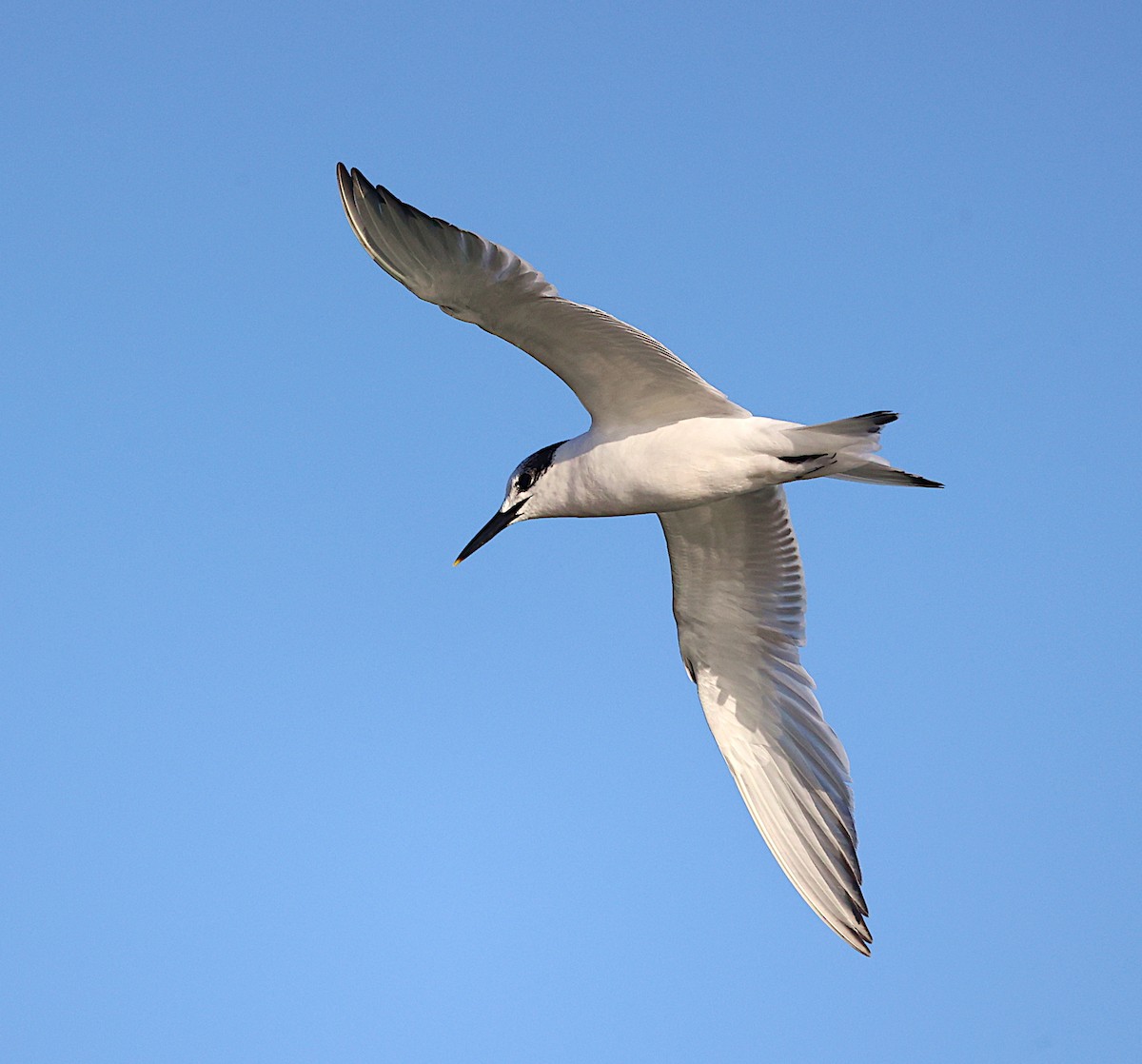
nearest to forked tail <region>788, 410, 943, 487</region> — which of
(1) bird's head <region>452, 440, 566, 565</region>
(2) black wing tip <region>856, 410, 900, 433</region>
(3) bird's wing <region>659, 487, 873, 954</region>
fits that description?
(2) black wing tip <region>856, 410, 900, 433</region>

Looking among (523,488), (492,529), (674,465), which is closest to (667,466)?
(674,465)

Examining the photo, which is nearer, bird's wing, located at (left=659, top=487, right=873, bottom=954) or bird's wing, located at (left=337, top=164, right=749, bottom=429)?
bird's wing, located at (left=337, top=164, right=749, bottom=429)

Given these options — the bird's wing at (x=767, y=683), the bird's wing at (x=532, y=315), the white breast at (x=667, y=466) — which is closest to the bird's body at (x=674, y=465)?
the white breast at (x=667, y=466)

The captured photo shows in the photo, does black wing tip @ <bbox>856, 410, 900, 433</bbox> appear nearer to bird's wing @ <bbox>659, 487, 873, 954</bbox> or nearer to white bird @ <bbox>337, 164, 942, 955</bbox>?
white bird @ <bbox>337, 164, 942, 955</bbox>

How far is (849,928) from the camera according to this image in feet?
28.3

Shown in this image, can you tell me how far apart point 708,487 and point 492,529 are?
1.56 meters

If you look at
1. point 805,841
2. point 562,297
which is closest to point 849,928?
point 805,841

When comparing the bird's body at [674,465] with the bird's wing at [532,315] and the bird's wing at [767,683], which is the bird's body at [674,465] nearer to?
the bird's wing at [532,315]

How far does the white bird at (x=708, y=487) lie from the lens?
729 cm

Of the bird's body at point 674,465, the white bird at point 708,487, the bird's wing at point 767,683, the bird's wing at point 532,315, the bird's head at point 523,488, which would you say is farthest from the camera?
the bird's wing at point 767,683

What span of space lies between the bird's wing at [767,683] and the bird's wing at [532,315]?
103 centimetres

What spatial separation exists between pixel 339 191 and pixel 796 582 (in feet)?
13.3

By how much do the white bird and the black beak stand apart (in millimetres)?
12

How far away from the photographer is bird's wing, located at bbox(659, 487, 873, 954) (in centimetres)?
898
